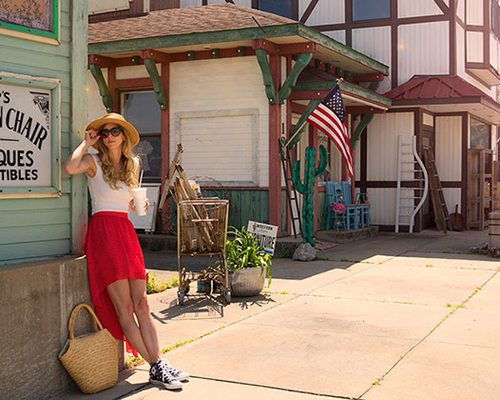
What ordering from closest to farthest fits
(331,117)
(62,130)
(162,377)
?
(162,377) < (62,130) < (331,117)

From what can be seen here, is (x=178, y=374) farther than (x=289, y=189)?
No

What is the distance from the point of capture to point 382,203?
1761cm

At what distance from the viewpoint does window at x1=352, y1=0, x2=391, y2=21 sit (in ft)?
59.5

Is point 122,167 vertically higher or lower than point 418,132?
lower

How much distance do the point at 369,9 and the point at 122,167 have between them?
48.0 feet

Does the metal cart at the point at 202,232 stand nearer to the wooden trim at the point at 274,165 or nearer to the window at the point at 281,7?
the wooden trim at the point at 274,165

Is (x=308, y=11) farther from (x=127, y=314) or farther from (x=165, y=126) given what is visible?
(x=127, y=314)

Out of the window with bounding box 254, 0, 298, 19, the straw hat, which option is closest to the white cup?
the straw hat

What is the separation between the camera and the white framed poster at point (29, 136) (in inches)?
187

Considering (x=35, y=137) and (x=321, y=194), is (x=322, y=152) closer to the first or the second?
(x=321, y=194)

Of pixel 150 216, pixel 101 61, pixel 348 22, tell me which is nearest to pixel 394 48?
pixel 348 22

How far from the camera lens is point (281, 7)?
63.1 feet

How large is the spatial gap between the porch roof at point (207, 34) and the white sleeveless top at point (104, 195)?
7381 mm

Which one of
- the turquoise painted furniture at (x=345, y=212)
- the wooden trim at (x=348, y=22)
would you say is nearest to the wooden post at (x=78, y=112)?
the turquoise painted furniture at (x=345, y=212)
